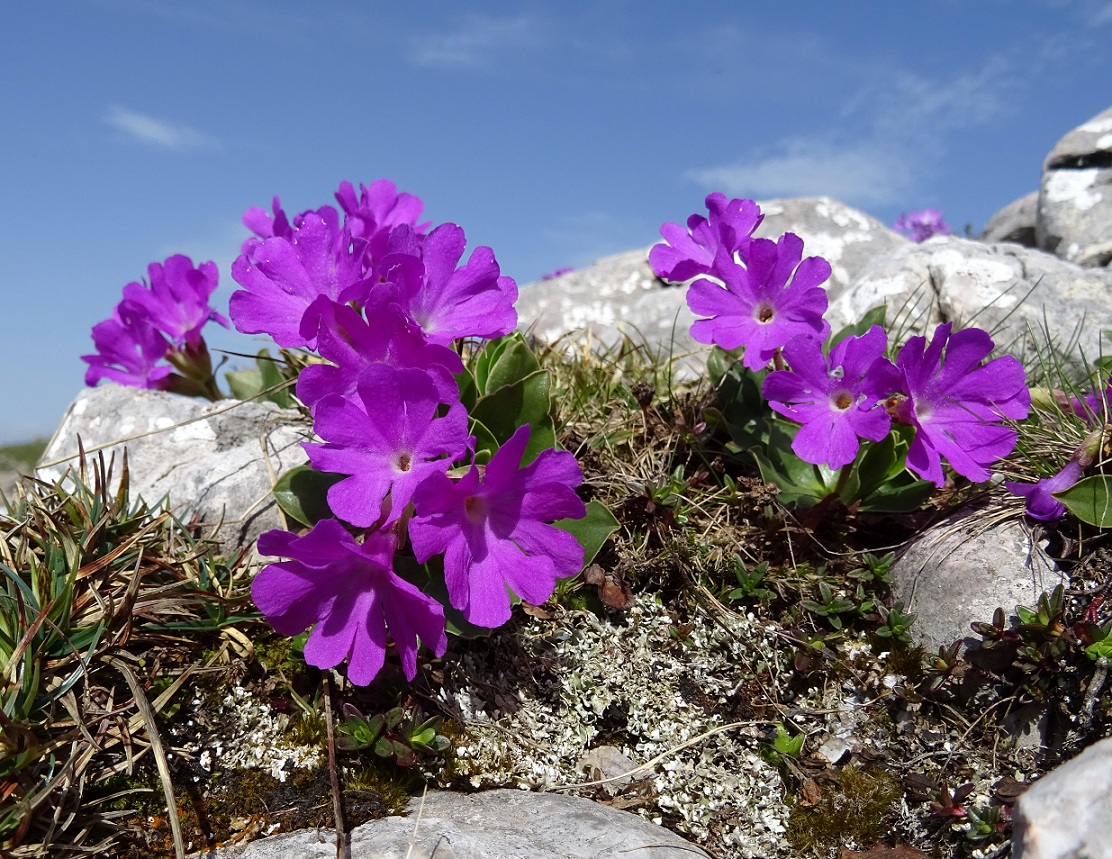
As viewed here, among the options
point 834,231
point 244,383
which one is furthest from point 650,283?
point 244,383

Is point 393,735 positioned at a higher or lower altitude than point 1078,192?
lower

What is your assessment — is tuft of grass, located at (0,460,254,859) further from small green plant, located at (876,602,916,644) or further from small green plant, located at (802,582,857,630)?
small green plant, located at (876,602,916,644)

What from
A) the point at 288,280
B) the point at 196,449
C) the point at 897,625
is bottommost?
the point at 897,625

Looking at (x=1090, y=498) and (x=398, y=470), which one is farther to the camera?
(x=1090, y=498)

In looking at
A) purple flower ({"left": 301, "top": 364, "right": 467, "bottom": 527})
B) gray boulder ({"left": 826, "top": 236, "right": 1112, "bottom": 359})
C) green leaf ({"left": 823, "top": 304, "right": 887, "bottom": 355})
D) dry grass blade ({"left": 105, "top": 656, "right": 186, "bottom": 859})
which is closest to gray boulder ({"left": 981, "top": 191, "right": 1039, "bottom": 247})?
gray boulder ({"left": 826, "top": 236, "right": 1112, "bottom": 359})

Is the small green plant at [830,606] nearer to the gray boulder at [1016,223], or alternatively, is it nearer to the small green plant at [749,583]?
the small green plant at [749,583]

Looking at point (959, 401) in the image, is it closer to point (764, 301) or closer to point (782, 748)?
point (764, 301)
